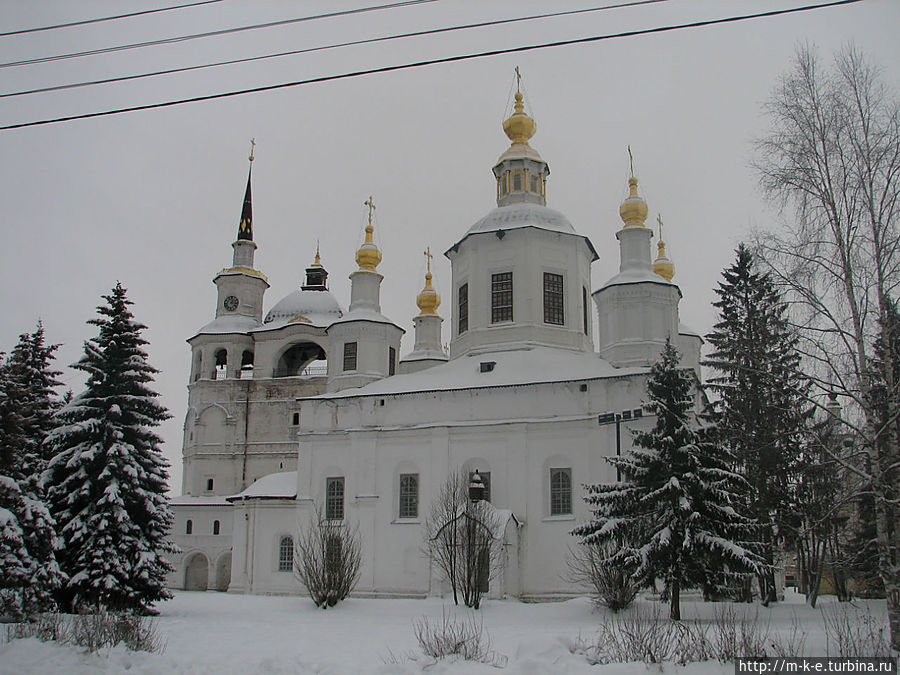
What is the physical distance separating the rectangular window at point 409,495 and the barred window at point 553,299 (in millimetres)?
8257

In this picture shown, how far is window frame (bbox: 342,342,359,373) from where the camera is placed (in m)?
37.3

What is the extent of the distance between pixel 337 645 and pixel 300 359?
3793cm

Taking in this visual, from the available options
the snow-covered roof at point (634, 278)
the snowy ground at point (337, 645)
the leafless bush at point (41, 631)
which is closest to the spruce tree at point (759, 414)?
the snowy ground at point (337, 645)

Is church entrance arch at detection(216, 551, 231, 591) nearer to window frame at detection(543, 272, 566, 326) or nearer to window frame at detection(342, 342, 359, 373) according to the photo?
window frame at detection(342, 342, 359, 373)

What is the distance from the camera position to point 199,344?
49.9 meters

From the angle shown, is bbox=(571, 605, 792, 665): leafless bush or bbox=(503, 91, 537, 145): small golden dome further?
bbox=(503, 91, 537, 145): small golden dome

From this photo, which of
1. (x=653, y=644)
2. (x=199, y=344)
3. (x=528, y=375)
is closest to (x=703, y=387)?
(x=528, y=375)

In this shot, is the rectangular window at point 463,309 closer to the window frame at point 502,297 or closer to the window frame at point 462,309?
the window frame at point 462,309

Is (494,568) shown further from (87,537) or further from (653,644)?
(653,644)

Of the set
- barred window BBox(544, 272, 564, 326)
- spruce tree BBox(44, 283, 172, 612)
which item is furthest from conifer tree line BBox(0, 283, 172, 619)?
barred window BBox(544, 272, 564, 326)

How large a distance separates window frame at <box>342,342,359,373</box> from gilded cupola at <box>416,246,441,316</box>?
15.0 metres

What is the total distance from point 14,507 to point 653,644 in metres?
12.1

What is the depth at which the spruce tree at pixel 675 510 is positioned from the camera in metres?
18.8

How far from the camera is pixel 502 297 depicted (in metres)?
33.7
